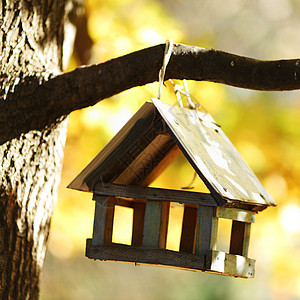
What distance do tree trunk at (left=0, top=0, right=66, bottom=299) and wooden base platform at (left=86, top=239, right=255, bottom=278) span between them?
0.32 m

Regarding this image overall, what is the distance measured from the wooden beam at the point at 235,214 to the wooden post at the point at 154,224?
0.67 feet

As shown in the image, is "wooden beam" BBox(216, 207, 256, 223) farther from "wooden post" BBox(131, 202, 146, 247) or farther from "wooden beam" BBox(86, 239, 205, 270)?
"wooden post" BBox(131, 202, 146, 247)

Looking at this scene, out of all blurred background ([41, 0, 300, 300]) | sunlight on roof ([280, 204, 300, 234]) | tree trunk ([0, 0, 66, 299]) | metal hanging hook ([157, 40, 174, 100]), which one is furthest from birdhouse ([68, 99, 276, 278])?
sunlight on roof ([280, 204, 300, 234])

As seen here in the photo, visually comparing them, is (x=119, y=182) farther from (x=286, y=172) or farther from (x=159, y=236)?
(x=286, y=172)

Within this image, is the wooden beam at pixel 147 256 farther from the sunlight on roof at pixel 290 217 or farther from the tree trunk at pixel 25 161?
the sunlight on roof at pixel 290 217

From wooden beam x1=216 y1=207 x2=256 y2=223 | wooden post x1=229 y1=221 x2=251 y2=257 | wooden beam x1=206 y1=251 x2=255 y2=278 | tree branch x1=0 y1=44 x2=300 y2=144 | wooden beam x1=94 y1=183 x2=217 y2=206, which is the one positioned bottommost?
wooden beam x1=206 y1=251 x2=255 y2=278

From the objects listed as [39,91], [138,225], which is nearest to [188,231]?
[138,225]

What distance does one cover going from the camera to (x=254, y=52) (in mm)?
8617

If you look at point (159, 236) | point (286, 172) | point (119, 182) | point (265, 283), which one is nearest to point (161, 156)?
point (119, 182)

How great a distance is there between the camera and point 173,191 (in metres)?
1.88

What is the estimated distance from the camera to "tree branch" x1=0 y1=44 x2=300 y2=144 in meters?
1.78

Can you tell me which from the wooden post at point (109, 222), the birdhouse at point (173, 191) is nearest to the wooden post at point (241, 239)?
the birdhouse at point (173, 191)

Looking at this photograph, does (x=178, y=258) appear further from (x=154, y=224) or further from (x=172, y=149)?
(x=172, y=149)

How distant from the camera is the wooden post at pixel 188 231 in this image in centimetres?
221
